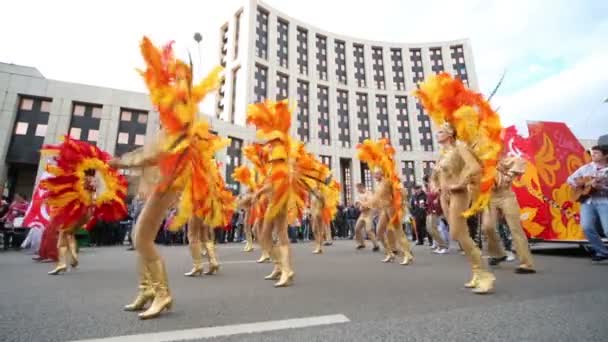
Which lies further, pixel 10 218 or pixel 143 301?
pixel 10 218

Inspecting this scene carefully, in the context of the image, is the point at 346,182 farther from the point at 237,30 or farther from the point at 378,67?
the point at 237,30

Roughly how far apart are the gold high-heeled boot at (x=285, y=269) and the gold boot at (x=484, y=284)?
2.13m

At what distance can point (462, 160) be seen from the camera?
12.3 ft

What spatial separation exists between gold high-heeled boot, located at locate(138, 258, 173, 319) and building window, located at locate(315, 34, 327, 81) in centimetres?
5058

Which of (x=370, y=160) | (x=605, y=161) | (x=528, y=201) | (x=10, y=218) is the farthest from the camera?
(x=10, y=218)

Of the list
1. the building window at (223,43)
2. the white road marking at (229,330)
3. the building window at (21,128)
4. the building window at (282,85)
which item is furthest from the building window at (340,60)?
the white road marking at (229,330)

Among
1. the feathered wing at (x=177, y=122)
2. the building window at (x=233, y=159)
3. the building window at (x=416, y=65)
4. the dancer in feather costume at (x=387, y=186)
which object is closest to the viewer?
the feathered wing at (x=177, y=122)

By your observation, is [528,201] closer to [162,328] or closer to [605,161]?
[605,161]

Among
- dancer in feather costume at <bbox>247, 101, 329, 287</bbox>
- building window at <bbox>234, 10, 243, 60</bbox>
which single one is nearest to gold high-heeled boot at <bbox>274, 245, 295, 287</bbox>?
dancer in feather costume at <bbox>247, 101, 329, 287</bbox>

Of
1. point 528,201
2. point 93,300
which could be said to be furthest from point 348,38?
point 93,300

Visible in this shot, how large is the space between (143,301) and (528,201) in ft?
26.0

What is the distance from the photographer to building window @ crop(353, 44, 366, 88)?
5394 cm

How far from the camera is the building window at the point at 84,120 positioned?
24.5 metres

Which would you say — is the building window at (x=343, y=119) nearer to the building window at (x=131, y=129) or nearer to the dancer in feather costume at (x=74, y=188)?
the building window at (x=131, y=129)
